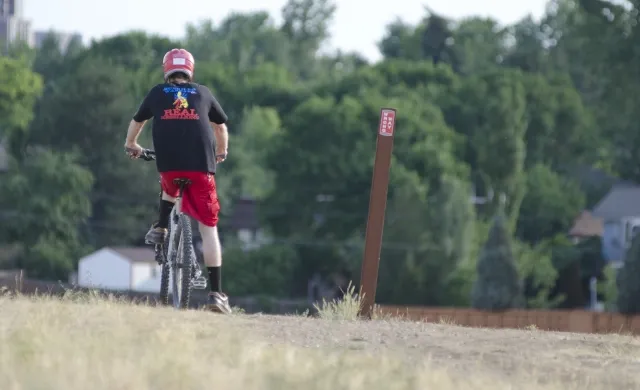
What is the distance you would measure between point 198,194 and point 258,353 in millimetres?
3327

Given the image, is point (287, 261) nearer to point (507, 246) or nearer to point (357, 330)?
point (507, 246)

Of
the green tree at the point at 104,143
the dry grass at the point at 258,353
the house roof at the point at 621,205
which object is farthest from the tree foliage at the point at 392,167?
the dry grass at the point at 258,353

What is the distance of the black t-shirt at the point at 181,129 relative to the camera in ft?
43.6

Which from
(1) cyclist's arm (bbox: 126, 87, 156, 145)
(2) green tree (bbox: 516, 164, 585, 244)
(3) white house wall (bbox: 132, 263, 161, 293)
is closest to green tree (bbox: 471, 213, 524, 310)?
(3) white house wall (bbox: 132, 263, 161, 293)

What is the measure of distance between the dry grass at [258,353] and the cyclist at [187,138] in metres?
0.84

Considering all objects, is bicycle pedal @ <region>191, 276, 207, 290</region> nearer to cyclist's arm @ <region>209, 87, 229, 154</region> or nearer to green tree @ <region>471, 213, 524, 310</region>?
cyclist's arm @ <region>209, 87, 229, 154</region>

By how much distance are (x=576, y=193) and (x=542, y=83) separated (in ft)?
30.0

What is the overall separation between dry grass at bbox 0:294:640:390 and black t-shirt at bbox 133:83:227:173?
40.7 inches

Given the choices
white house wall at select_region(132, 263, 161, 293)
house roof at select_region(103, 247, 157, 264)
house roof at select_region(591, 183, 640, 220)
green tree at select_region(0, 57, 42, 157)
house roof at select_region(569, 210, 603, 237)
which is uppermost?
green tree at select_region(0, 57, 42, 157)

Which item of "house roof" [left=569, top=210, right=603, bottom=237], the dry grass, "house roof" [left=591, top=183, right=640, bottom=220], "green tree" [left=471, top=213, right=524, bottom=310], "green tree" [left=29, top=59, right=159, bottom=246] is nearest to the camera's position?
the dry grass

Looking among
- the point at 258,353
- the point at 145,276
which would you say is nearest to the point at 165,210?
the point at 258,353

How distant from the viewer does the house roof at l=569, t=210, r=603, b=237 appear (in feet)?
354

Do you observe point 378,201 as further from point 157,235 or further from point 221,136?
point 157,235

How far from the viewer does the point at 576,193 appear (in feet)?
362
